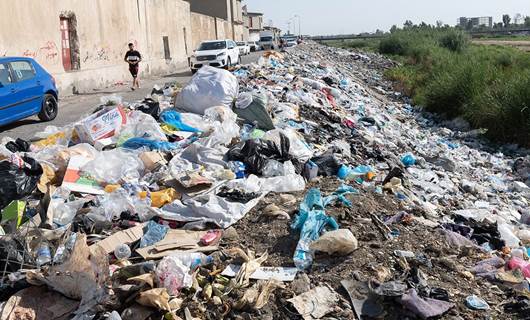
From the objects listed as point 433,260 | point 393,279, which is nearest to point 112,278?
point 393,279

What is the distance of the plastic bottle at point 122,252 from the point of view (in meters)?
4.15

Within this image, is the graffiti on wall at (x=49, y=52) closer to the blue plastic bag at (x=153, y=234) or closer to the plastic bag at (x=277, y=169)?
the plastic bag at (x=277, y=169)

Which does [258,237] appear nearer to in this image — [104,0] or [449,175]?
[449,175]

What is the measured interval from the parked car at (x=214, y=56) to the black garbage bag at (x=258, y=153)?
14.9m

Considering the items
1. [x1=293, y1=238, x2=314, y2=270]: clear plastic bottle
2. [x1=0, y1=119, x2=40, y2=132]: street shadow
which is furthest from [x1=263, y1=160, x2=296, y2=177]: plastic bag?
[x1=0, y1=119, x2=40, y2=132]: street shadow

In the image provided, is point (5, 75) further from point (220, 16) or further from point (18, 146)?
point (220, 16)

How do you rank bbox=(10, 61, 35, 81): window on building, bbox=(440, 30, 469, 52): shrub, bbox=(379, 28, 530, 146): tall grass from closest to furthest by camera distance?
bbox=(10, 61, 35, 81): window on building
bbox=(379, 28, 530, 146): tall grass
bbox=(440, 30, 469, 52): shrub

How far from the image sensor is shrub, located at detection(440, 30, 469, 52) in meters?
47.2

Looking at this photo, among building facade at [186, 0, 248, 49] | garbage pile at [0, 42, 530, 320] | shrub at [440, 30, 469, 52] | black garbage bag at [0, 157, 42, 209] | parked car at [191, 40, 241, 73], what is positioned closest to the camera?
garbage pile at [0, 42, 530, 320]

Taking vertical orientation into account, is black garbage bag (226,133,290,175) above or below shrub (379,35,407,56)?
below

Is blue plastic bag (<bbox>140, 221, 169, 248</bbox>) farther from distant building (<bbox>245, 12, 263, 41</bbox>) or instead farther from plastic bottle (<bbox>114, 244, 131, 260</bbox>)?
distant building (<bbox>245, 12, 263, 41</bbox>)

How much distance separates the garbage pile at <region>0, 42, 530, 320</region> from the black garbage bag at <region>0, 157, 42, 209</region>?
14 millimetres

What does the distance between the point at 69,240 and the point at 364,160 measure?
203 inches

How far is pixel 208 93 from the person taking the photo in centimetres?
856
